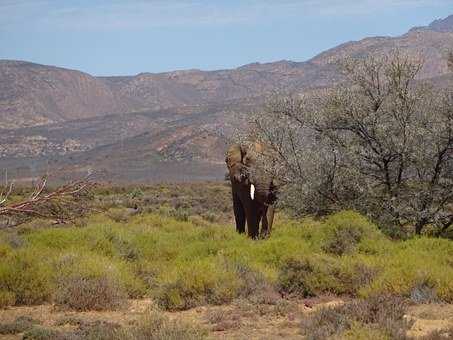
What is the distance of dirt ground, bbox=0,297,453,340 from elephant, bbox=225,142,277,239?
16.7 feet

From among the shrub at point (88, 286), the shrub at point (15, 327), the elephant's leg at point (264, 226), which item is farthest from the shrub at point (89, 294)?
the elephant's leg at point (264, 226)

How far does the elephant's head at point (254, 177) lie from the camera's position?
14633 mm

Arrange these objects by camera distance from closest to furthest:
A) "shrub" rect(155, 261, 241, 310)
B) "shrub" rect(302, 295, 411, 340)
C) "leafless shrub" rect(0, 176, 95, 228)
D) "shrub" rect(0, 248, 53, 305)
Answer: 1. "leafless shrub" rect(0, 176, 95, 228)
2. "shrub" rect(302, 295, 411, 340)
3. "shrub" rect(155, 261, 241, 310)
4. "shrub" rect(0, 248, 53, 305)

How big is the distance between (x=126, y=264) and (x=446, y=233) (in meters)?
6.33

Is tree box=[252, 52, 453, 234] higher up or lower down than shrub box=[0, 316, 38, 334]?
higher up

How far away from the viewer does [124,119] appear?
146750 millimetres

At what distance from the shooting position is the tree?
12680 millimetres

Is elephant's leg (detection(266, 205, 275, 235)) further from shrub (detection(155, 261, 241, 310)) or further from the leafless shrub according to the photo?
the leafless shrub

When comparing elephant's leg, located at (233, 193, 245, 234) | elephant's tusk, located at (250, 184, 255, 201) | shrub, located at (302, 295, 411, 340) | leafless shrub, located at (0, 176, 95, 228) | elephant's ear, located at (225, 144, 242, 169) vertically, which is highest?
leafless shrub, located at (0, 176, 95, 228)

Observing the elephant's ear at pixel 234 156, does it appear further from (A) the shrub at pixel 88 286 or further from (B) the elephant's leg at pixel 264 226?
(A) the shrub at pixel 88 286

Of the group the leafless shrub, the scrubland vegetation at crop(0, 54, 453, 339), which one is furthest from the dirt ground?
the leafless shrub

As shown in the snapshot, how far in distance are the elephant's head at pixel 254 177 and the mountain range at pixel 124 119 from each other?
A: 0.72m

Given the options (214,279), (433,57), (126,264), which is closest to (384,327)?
(214,279)

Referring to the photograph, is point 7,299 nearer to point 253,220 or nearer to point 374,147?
point 253,220
